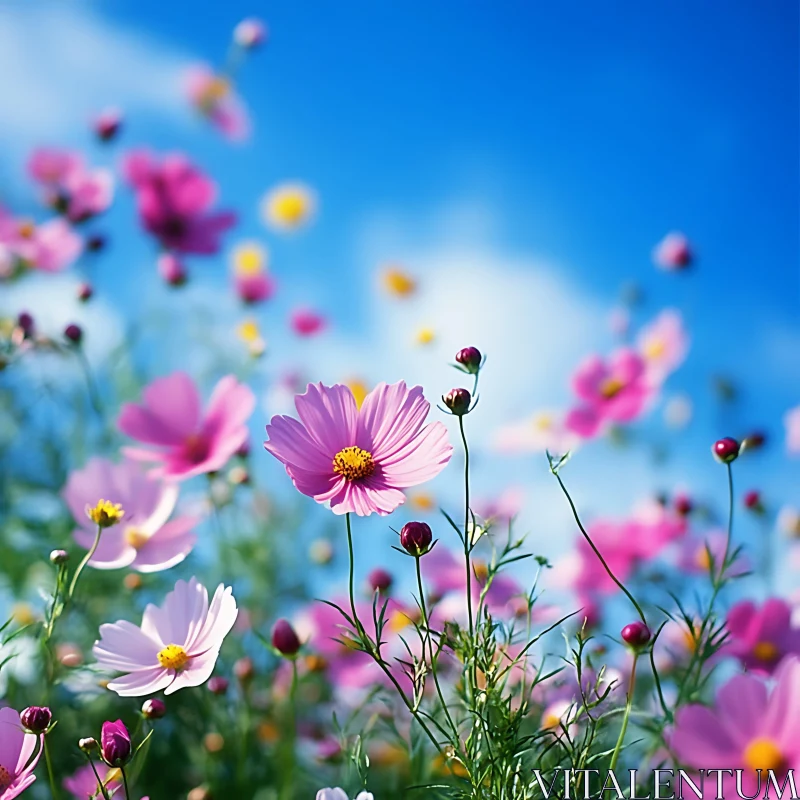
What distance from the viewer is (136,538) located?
837 mm

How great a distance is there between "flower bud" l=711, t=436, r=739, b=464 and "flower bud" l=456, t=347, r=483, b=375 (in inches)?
8.2

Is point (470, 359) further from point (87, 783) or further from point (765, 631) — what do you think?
point (765, 631)

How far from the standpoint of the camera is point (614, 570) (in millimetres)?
1334

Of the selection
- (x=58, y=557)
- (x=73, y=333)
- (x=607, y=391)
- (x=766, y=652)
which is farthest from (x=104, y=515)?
(x=607, y=391)

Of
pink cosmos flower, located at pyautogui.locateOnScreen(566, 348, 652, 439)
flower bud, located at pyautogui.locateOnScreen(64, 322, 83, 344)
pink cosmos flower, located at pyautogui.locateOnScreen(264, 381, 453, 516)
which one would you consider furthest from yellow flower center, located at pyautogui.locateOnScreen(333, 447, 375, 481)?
pink cosmos flower, located at pyautogui.locateOnScreen(566, 348, 652, 439)

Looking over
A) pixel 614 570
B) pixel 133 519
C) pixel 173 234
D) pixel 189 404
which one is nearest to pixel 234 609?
pixel 133 519

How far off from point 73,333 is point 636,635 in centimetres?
84

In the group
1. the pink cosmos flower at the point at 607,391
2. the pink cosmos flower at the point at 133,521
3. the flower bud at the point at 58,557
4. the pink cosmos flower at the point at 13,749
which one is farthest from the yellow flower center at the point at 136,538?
the pink cosmos flower at the point at 607,391

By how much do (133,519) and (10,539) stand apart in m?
0.64

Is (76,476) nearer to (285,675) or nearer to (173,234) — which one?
(285,675)

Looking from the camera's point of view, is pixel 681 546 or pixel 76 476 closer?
pixel 76 476

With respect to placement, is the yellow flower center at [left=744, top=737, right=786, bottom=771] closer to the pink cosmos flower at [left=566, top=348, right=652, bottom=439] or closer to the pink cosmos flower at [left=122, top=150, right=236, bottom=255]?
the pink cosmos flower at [left=566, top=348, right=652, bottom=439]

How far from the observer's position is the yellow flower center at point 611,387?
1.51 m

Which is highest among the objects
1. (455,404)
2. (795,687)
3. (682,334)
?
(682,334)
